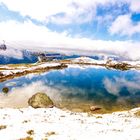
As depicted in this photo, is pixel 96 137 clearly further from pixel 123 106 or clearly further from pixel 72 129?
pixel 123 106

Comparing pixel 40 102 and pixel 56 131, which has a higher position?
pixel 56 131

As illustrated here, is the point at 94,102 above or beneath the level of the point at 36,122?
beneath

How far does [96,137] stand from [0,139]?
10942mm

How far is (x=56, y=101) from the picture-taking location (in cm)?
7400

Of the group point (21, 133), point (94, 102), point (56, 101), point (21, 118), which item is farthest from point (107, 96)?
point (21, 133)

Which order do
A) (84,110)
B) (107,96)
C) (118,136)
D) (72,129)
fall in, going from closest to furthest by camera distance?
(118,136) → (72,129) → (84,110) → (107,96)

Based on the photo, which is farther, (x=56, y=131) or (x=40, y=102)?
(x=40, y=102)

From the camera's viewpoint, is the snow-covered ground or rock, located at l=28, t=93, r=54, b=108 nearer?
the snow-covered ground

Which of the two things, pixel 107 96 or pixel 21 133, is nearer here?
pixel 21 133

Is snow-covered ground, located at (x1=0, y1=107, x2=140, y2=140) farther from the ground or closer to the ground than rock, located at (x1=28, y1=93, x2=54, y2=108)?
farther from the ground

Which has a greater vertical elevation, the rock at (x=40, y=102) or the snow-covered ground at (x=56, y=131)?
the snow-covered ground at (x=56, y=131)

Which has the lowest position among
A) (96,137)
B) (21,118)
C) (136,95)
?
(136,95)

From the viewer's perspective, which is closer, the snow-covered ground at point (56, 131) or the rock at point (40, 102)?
the snow-covered ground at point (56, 131)

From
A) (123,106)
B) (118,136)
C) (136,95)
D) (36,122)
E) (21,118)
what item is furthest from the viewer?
(136,95)
